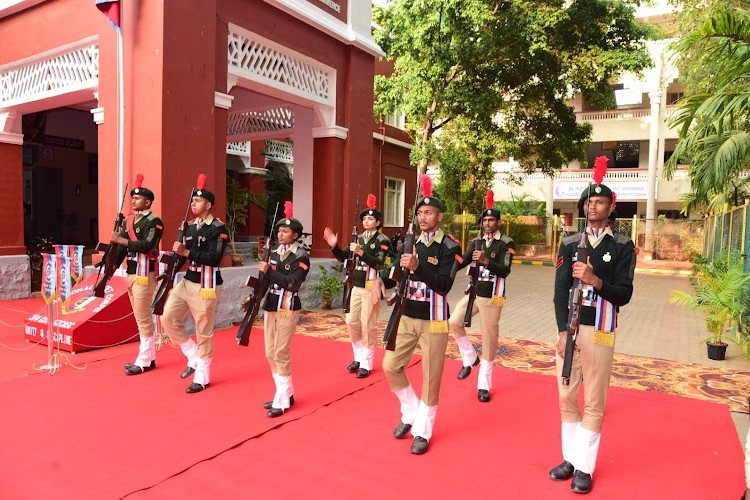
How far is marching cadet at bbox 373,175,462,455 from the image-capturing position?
3.98 meters

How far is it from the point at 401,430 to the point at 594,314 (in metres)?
1.71

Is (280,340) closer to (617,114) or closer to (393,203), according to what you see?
(393,203)

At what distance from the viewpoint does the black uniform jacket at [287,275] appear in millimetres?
4625

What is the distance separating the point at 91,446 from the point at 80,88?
629 cm

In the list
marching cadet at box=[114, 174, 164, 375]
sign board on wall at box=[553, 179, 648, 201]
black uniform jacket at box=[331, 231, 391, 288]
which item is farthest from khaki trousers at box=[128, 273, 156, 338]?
sign board on wall at box=[553, 179, 648, 201]

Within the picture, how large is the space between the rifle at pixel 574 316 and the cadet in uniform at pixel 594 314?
7 centimetres

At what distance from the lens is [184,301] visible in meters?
5.47

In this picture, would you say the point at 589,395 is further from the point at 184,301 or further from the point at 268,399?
the point at 184,301

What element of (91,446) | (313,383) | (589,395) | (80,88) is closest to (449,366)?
(313,383)

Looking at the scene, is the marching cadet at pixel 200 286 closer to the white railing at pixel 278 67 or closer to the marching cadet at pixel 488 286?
the marching cadet at pixel 488 286

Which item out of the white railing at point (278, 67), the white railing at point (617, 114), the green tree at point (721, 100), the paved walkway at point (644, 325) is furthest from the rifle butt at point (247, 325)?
the white railing at point (617, 114)

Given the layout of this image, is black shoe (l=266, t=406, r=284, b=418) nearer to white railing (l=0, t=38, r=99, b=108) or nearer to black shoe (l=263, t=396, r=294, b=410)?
black shoe (l=263, t=396, r=294, b=410)

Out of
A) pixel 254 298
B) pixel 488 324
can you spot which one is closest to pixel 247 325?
pixel 254 298

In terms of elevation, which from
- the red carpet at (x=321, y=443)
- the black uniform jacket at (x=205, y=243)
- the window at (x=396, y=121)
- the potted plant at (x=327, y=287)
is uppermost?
the window at (x=396, y=121)
